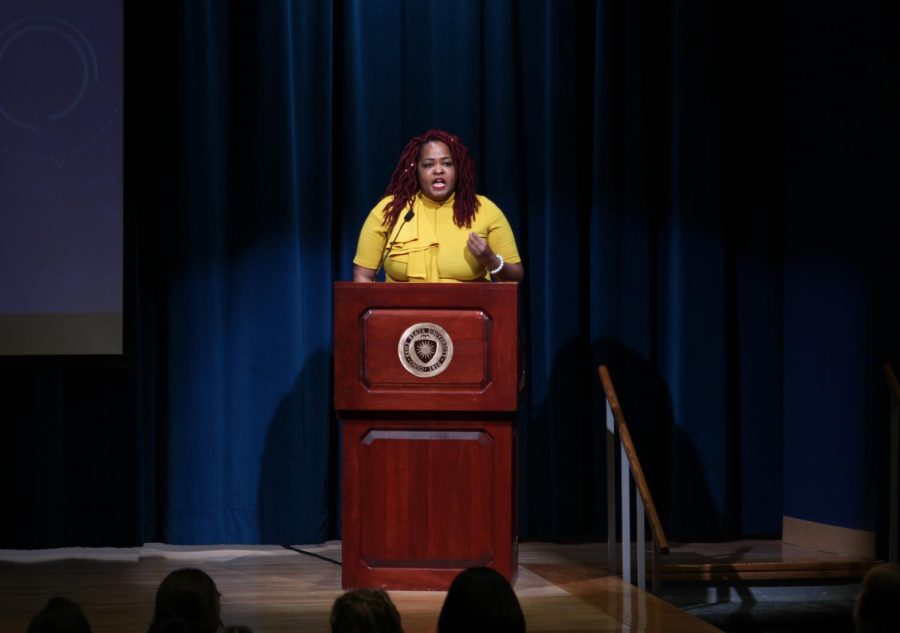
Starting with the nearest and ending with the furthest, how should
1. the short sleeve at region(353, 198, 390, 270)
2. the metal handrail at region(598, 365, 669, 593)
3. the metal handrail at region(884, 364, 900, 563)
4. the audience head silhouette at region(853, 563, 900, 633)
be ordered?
the audience head silhouette at region(853, 563, 900, 633) → the metal handrail at region(598, 365, 669, 593) → the short sleeve at region(353, 198, 390, 270) → the metal handrail at region(884, 364, 900, 563)

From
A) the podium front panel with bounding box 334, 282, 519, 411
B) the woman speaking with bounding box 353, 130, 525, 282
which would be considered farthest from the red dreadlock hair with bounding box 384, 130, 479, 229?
the podium front panel with bounding box 334, 282, 519, 411

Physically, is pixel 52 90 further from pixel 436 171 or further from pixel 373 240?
pixel 436 171

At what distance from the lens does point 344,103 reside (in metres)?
5.44

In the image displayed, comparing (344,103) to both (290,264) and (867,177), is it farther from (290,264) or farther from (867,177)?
(867,177)

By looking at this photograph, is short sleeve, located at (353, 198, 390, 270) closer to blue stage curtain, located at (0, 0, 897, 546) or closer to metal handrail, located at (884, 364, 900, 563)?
blue stage curtain, located at (0, 0, 897, 546)

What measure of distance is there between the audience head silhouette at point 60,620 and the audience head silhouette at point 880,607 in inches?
51.3

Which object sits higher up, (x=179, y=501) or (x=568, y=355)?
(x=568, y=355)

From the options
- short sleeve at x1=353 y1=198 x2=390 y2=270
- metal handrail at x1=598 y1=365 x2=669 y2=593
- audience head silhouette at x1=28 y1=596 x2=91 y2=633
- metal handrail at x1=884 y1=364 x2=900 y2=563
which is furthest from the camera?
metal handrail at x1=884 y1=364 x2=900 y2=563

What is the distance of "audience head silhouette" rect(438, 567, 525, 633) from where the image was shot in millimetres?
1917

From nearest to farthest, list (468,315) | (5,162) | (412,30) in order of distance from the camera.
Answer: (468,315) < (5,162) < (412,30)

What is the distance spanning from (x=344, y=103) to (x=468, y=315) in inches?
69.7

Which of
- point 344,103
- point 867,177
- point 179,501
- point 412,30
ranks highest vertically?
point 412,30

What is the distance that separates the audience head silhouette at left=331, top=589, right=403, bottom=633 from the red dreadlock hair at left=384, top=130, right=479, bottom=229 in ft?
7.95

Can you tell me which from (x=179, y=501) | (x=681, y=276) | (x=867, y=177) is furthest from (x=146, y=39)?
(x=867, y=177)
